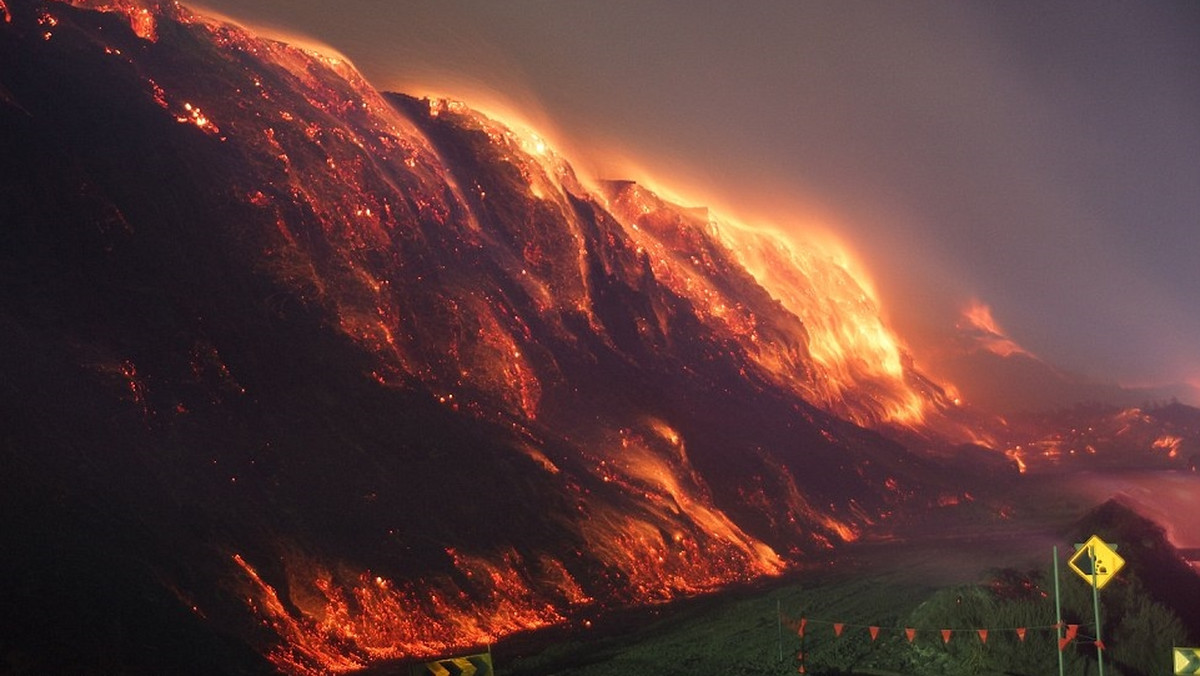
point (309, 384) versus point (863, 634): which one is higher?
point (309, 384)

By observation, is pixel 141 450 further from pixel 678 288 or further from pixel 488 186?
pixel 678 288

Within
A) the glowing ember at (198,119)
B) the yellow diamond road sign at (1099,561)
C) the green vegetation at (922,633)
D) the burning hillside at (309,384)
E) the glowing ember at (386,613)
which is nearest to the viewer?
the yellow diamond road sign at (1099,561)

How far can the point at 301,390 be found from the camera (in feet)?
119

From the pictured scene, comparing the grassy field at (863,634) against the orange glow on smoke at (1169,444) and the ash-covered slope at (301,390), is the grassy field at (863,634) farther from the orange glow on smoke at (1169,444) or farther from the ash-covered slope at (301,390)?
the orange glow on smoke at (1169,444)

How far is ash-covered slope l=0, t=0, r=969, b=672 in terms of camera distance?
25875 millimetres

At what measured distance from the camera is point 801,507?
59469mm

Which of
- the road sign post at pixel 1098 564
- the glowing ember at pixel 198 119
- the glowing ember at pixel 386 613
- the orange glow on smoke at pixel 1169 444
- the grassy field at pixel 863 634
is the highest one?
the orange glow on smoke at pixel 1169 444

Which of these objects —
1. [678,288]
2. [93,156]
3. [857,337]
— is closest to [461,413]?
[93,156]

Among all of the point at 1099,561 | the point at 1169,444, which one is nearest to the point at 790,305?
the point at 1169,444

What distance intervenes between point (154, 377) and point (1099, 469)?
A: 394ft

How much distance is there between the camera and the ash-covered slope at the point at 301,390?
25.9m

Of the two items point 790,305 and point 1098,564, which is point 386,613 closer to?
point 1098,564

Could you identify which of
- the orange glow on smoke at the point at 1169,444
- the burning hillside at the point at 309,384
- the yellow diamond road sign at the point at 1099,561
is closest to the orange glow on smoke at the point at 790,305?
the burning hillside at the point at 309,384

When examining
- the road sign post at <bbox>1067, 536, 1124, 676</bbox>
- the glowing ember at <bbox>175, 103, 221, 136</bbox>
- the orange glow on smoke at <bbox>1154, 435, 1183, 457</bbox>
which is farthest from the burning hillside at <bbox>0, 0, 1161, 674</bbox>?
the orange glow on smoke at <bbox>1154, 435, 1183, 457</bbox>
